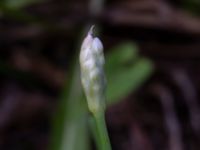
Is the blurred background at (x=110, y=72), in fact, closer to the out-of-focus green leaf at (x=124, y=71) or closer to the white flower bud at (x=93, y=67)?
the out-of-focus green leaf at (x=124, y=71)

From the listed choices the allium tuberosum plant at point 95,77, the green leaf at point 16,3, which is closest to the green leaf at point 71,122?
the green leaf at point 16,3

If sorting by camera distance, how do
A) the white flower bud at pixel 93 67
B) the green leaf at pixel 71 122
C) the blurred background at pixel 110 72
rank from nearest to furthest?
1. the white flower bud at pixel 93 67
2. the green leaf at pixel 71 122
3. the blurred background at pixel 110 72

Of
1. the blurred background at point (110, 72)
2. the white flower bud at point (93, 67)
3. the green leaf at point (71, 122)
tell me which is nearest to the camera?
the white flower bud at point (93, 67)

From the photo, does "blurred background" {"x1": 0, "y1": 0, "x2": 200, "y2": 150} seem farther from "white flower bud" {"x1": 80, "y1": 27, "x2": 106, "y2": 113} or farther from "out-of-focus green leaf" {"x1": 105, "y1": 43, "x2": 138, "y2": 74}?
"white flower bud" {"x1": 80, "y1": 27, "x2": 106, "y2": 113}

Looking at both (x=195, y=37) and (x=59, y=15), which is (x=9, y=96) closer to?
(x=59, y=15)

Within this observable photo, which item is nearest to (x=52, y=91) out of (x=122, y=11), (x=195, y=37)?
(x=122, y=11)

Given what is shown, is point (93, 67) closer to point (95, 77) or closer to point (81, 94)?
point (95, 77)

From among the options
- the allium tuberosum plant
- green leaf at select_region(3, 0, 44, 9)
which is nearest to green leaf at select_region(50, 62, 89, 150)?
green leaf at select_region(3, 0, 44, 9)

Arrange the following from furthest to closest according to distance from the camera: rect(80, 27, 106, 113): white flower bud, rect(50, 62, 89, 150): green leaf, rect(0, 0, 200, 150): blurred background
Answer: rect(0, 0, 200, 150): blurred background
rect(50, 62, 89, 150): green leaf
rect(80, 27, 106, 113): white flower bud
